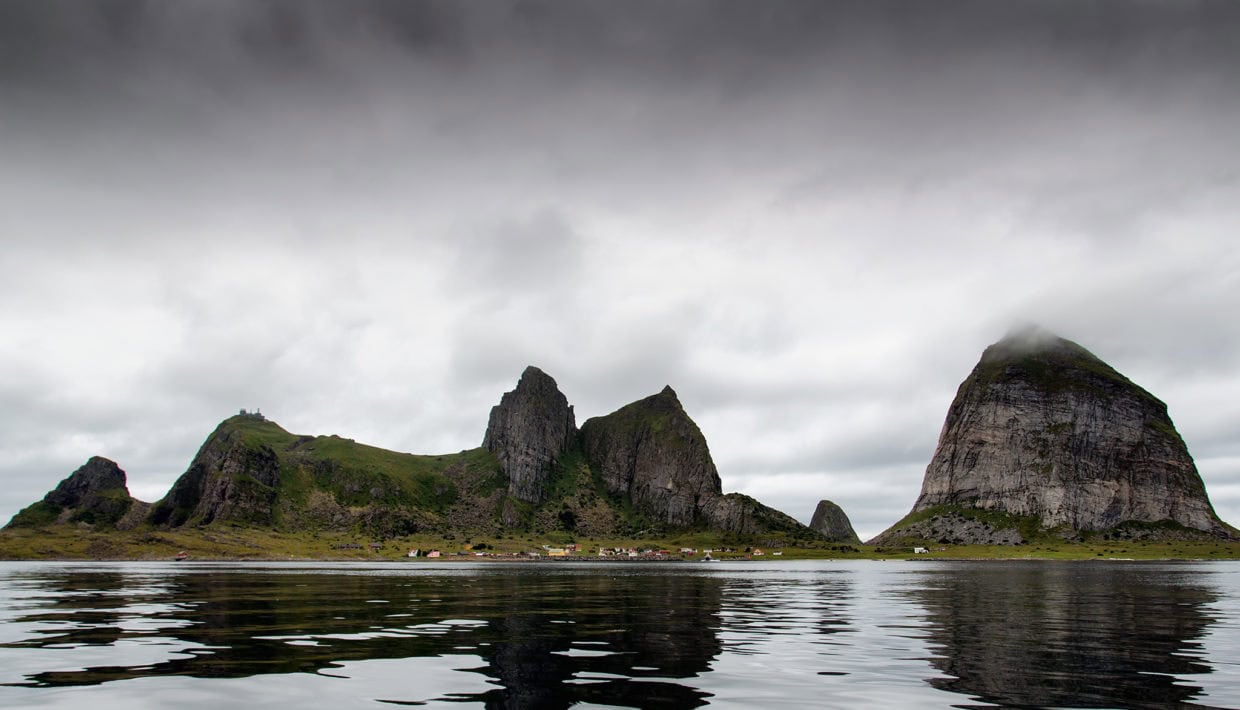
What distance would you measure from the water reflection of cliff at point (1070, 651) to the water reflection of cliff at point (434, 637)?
32.4 feet

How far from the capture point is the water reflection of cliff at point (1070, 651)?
22.9 metres

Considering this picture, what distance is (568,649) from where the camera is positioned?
32625mm

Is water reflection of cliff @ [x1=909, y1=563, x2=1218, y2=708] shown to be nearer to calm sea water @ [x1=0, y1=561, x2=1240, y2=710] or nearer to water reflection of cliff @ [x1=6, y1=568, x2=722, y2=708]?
calm sea water @ [x1=0, y1=561, x2=1240, y2=710]

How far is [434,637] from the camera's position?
122 feet

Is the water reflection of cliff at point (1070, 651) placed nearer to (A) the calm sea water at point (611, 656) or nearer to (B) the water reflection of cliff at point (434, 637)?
(A) the calm sea water at point (611, 656)

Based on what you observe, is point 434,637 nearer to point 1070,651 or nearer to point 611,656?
point 611,656

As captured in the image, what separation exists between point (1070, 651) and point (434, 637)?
2894 centimetres

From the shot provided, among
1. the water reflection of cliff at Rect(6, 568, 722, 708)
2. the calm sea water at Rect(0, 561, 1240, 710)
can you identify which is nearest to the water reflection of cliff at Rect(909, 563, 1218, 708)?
the calm sea water at Rect(0, 561, 1240, 710)

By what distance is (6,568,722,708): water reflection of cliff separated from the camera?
24.7m

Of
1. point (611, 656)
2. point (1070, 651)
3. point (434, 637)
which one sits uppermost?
point (1070, 651)

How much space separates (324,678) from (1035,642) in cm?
3169

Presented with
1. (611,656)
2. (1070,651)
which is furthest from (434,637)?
(1070,651)

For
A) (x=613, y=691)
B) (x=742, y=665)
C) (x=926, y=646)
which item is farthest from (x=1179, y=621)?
(x=613, y=691)

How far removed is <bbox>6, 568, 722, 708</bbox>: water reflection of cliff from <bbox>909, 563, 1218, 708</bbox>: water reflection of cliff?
9.88 meters
